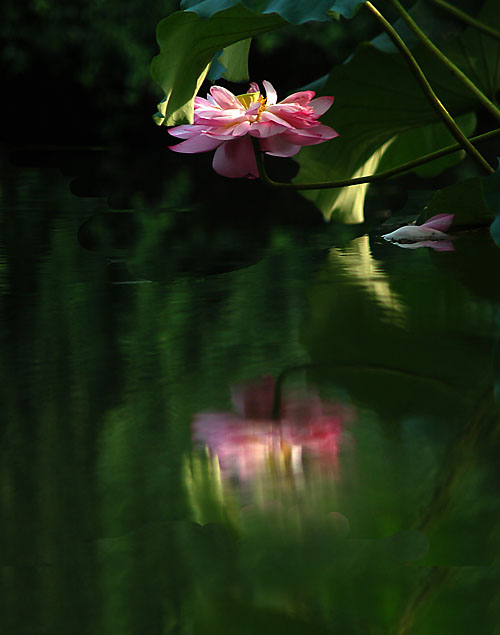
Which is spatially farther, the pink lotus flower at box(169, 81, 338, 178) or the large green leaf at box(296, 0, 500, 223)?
the large green leaf at box(296, 0, 500, 223)

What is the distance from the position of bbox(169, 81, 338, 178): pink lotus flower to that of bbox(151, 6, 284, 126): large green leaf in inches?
0.9

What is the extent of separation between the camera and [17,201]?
5.39 feet

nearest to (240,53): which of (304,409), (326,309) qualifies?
(326,309)

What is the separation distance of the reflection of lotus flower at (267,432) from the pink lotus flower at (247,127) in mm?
407

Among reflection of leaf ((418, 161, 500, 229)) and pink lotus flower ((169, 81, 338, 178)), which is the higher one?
pink lotus flower ((169, 81, 338, 178))

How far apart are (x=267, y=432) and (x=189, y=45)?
0.51m

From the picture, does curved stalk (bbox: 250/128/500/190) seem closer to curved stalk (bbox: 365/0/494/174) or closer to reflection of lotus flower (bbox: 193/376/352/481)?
curved stalk (bbox: 365/0/494/174)

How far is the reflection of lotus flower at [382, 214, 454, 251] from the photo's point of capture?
1147 mm

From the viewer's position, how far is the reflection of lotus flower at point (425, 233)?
3.76ft

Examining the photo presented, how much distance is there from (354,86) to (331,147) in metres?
0.09

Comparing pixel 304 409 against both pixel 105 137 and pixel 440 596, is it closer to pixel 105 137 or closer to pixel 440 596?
pixel 440 596

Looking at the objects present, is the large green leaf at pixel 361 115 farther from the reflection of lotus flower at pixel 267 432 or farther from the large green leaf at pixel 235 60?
the reflection of lotus flower at pixel 267 432

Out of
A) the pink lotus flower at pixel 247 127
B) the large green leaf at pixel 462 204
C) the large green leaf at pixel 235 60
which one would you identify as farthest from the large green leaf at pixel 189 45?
the large green leaf at pixel 462 204

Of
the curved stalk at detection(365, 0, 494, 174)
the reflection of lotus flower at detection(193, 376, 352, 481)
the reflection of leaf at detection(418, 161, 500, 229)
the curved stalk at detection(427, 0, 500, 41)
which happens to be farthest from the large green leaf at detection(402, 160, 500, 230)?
the reflection of lotus flower at detection(193, 376, 352, 481)
